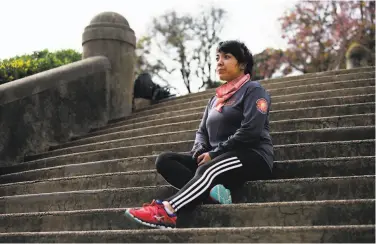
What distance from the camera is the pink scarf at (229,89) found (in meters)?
3.45

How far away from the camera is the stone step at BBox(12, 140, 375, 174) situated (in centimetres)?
376

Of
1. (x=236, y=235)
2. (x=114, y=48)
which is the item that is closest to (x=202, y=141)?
(x=236, y=235)

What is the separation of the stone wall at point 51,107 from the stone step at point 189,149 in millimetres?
528

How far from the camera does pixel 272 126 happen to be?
480 centimetres

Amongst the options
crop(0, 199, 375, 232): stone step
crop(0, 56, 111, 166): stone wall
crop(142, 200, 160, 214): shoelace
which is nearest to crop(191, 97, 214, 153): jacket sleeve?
crop(0, 199, 375, 232): stone step

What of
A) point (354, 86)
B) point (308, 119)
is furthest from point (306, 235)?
point (354, 86)

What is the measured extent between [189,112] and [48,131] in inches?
84.1

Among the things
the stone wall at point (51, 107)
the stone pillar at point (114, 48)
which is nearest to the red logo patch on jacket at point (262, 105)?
the stone wall at point (51, 107)

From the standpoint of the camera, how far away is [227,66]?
136 inches

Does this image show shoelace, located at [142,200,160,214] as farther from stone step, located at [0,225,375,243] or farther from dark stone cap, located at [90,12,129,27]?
dark stone cap, located at [90,12,129,27]

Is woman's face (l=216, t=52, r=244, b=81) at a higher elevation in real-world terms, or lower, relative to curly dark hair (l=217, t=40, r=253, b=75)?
lower

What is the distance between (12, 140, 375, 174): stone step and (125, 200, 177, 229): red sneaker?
1518 mm

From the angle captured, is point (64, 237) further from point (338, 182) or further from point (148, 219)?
point (338, 182)

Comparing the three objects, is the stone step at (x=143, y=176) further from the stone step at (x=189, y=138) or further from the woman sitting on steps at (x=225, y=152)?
the stone step at (x=189, y=138)
